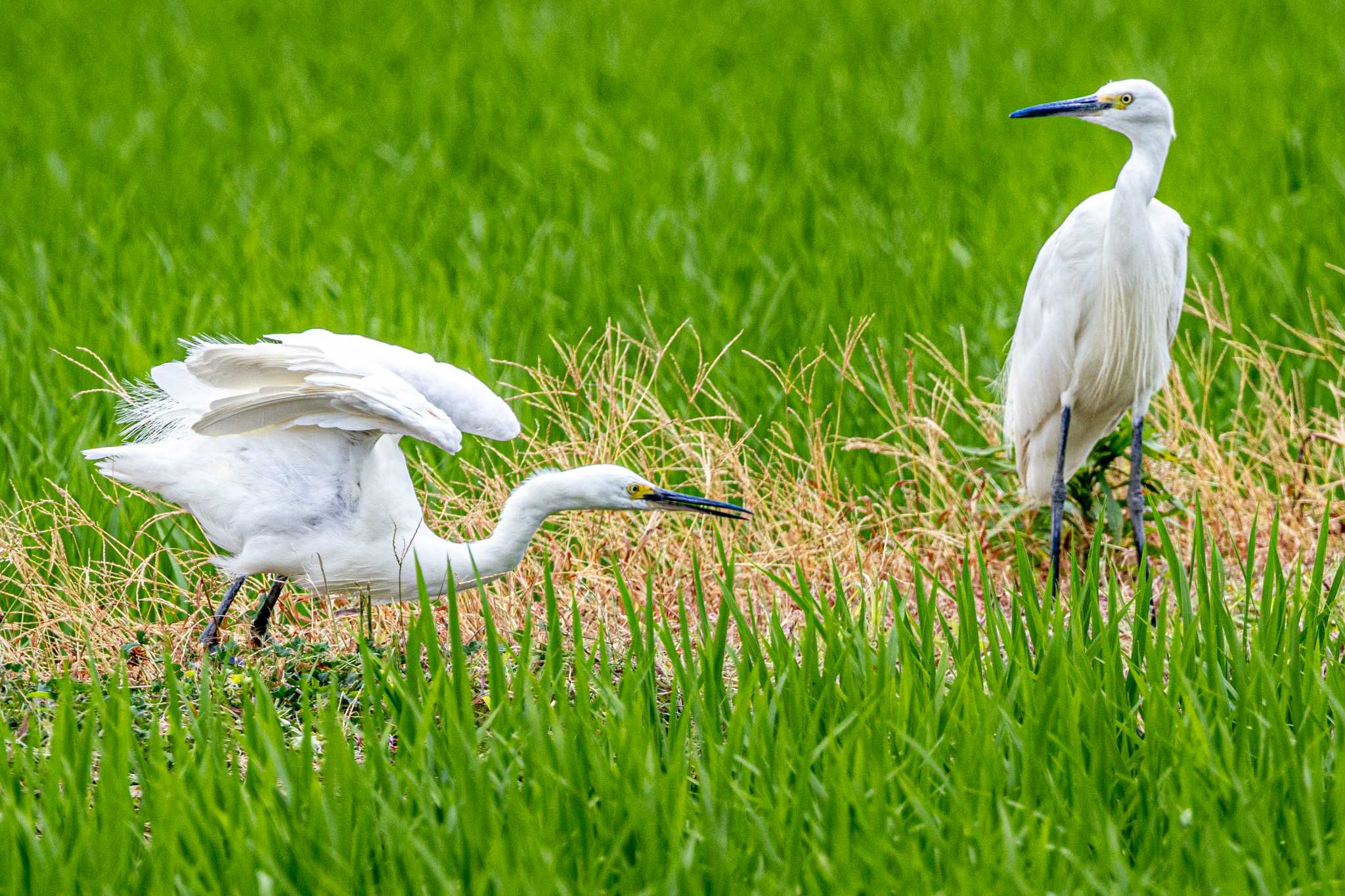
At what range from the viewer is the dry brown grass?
12.4ft

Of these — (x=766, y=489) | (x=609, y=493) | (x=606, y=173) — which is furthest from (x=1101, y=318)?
(x=606, y=173)

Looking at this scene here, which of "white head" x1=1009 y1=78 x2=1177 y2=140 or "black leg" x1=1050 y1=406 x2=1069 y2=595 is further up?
"white head" x1=1009 y1=78 x2=1177 y2=140

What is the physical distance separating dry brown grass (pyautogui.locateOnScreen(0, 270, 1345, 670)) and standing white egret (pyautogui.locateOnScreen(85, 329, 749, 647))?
0.75 feet

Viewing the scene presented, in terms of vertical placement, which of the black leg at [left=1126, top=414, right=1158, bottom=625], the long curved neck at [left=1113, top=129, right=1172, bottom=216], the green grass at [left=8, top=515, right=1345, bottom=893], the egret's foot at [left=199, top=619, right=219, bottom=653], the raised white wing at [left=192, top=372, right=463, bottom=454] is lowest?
the green grass at [left=8, top=515, right=1345, bottom=893]

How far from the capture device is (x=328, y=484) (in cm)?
334

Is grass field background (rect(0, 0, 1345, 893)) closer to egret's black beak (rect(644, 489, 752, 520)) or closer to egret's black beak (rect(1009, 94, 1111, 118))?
egret's black beak (rect(644, 489, 752, 520))

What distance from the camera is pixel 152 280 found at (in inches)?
229

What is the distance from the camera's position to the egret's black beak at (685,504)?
10.6 ft

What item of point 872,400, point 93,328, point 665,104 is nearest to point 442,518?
point 872,400

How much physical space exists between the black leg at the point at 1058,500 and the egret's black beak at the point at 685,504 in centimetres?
115

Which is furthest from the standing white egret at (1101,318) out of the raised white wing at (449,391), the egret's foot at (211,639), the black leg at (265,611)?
the egret's foot at (211,639)

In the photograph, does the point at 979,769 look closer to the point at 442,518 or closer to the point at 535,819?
the point at 535,819

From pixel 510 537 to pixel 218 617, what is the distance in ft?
2.16

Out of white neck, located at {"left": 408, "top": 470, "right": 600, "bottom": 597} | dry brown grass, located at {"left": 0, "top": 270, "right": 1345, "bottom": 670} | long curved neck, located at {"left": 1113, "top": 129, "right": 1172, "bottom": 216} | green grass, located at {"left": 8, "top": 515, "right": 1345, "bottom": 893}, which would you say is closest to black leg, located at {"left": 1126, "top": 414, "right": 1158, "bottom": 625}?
dry brown grass, located at {"left": 0, "top": 270, "right": 1345, "bottom": 670}
